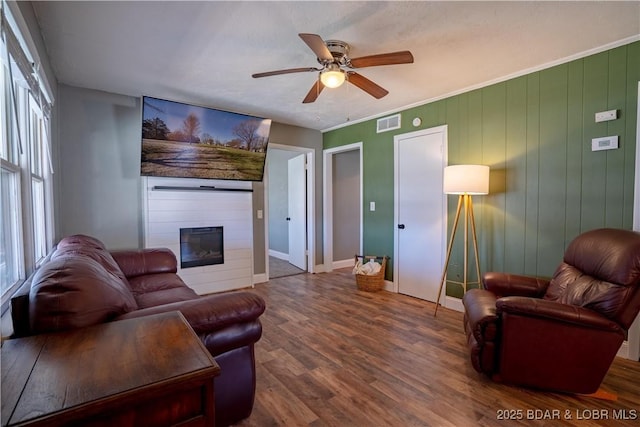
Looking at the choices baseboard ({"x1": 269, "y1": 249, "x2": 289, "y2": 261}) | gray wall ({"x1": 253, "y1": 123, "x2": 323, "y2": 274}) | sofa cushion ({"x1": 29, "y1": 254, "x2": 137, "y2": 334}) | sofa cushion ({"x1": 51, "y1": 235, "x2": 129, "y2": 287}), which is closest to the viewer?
sofa cushion ({"x1": 29, "y1": 254, "x2": 137, "y2": 334})

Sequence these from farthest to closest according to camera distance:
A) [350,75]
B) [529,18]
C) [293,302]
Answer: [293,302]
[350,75]
[529,18]

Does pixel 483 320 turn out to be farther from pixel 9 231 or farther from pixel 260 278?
pixel 260 278

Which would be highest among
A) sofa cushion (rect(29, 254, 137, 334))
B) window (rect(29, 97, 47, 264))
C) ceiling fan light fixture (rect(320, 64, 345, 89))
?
ceiling fan light fixture (rect(320, 64, 345, 89))

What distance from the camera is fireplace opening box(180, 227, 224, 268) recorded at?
4.13 meters

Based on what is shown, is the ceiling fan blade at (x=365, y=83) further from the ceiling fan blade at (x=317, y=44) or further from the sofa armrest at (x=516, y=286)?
the sofa armrest at (x=516, y=286)

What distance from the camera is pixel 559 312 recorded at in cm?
192

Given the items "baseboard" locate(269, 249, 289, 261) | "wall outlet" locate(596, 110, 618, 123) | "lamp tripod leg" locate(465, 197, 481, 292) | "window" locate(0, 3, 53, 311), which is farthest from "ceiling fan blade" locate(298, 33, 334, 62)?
"baseboard" locate(269, 249, 289, 261)

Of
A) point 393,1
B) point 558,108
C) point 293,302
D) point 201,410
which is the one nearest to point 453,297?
point 293,302

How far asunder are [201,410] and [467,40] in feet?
9.34

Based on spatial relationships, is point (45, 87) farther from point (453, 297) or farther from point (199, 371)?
point (453, 297)

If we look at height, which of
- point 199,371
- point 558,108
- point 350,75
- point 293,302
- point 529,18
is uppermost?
point 529,18

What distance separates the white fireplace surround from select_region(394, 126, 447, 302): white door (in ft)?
7.16

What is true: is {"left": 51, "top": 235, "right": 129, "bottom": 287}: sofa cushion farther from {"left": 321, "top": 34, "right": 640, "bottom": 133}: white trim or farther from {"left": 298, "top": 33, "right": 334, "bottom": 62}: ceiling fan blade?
{"left": 321, "top": 34, "right": 640, "bottom": 133}: white trim

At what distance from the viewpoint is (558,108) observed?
2.80m
